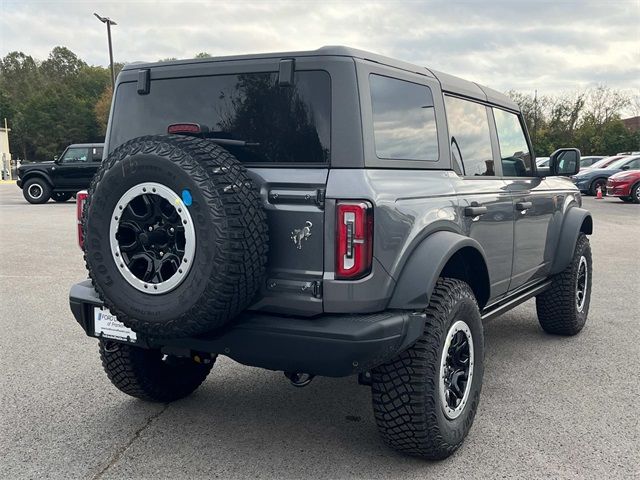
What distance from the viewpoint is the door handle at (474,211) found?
134 inches

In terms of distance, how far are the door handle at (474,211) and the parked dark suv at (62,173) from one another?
16266 millimetres

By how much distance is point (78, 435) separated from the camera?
10.9 ft

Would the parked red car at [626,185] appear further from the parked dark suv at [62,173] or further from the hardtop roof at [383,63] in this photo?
the hardtop roof at [383,63]

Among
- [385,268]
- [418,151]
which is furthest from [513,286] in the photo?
[385,268]

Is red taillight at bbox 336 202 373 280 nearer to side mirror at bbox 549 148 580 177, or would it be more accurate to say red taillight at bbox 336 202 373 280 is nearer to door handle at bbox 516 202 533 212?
door handle at bbox 516 202 533 212

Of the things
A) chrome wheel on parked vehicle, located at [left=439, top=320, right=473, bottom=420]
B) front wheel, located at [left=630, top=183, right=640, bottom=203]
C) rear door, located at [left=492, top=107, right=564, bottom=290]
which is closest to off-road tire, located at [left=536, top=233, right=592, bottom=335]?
rear door, located at [left=492, top=107, right=564, bottom=290]

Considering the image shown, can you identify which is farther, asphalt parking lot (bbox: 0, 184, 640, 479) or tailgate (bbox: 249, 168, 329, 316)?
asphalt parking lot (bbox: 0, 184, 640, 479)

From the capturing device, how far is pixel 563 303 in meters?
5.08

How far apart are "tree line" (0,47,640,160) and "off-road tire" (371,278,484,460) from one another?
1073 centimetres

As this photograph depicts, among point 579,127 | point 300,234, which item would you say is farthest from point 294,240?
point 579,127

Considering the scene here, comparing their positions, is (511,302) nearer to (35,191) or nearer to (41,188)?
(41,188)

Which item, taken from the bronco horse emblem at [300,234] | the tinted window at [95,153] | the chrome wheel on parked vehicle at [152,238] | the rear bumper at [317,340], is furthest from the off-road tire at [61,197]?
the bronco horse emblem at [300,234]

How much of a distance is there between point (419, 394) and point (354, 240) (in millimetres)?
792

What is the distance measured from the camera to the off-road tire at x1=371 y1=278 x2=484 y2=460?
2848mm
